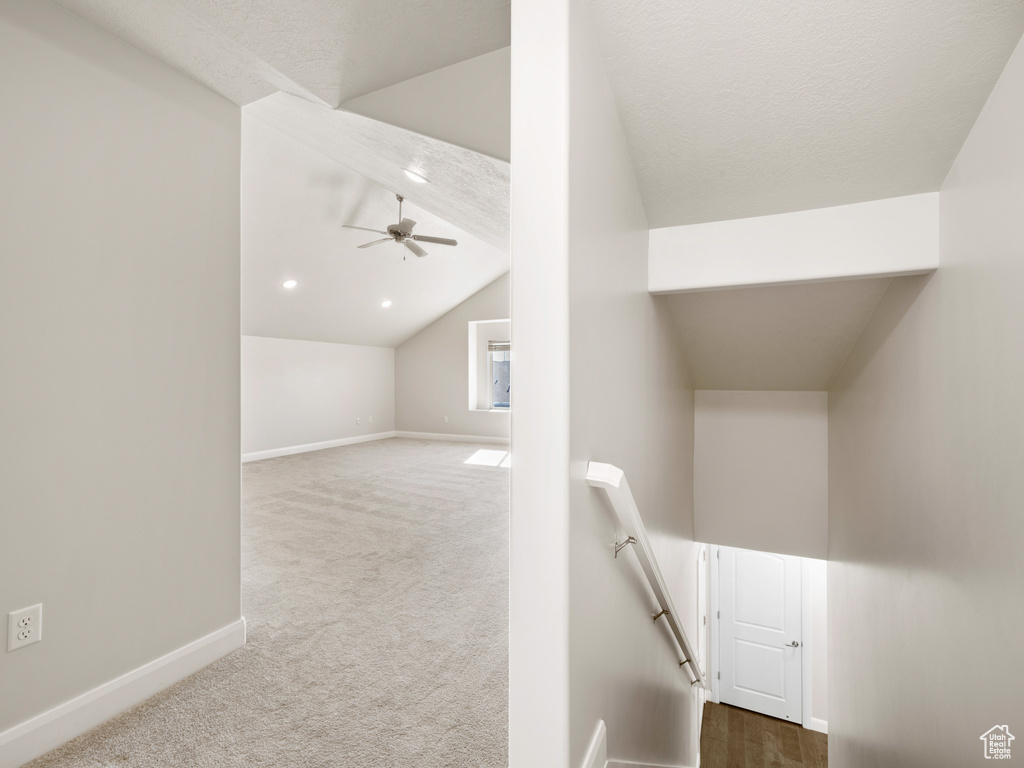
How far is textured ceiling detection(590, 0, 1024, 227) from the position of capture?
1.03 m

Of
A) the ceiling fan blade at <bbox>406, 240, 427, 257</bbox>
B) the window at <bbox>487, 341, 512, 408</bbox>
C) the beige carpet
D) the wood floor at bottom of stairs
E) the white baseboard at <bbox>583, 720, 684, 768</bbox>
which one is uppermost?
the ceiling fan blade at <bbox>406, 240, 427, 257</bbox>

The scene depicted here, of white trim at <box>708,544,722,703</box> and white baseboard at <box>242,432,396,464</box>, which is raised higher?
white baseboard at <box>242,432,396,464</box>

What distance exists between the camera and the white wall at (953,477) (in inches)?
41.1

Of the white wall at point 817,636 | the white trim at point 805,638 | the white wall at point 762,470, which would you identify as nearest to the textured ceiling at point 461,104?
the white wall at point 762,470

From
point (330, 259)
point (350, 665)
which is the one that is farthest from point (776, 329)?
point (330, 259)

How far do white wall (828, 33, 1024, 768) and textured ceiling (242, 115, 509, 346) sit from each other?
3.88 m

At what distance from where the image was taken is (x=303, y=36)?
1.63 meters

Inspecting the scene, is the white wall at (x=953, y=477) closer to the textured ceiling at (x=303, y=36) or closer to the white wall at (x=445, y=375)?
the textured ceiling at (x=303, y=36)

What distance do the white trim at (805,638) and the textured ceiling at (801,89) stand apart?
A: 488 centimetres

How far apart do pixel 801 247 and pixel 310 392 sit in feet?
24.1

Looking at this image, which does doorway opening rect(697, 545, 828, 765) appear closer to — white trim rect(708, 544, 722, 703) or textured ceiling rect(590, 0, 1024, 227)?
white trim rect(708, 544, 722, 703)

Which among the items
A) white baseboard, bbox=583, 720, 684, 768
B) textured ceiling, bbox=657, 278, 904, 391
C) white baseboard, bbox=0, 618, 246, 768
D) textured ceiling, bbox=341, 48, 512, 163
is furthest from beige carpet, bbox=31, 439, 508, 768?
textured ceiling, bbox=341, 48, 512, 163

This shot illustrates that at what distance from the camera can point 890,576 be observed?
6.40 ft

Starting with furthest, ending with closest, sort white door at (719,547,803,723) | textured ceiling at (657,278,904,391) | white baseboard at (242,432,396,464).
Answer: white baseboard at (242,432,396,464) < white door at (719,547,803,723) < textured ceiling at (657,278,904,391)
